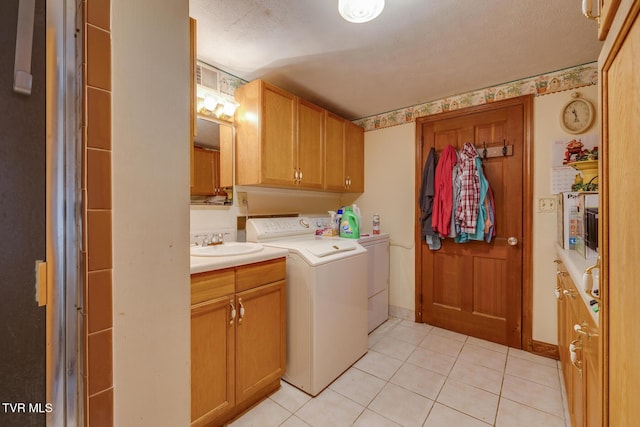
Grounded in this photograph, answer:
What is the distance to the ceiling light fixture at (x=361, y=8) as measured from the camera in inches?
49.7

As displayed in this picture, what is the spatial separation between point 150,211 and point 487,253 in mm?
2588

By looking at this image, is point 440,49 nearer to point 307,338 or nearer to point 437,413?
point 307,338

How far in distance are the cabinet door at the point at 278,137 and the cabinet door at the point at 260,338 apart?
838mm

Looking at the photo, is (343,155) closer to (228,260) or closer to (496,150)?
(496,150)

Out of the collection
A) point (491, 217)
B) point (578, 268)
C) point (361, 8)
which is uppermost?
point (361, 8)

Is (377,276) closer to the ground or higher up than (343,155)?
closer to the ground

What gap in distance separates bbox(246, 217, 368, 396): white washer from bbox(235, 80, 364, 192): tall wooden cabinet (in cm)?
59

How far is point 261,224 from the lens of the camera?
2215 millimetres

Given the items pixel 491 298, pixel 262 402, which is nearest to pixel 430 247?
pixel 491 298

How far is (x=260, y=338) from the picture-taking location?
1.61m

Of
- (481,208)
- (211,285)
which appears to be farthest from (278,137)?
(481,208)

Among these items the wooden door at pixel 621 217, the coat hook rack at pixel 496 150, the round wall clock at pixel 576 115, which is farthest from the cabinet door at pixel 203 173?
the round wall clock at pixel 576 115

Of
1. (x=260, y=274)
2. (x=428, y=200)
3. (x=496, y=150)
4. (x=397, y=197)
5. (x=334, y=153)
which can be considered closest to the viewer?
(x=260, y=274)

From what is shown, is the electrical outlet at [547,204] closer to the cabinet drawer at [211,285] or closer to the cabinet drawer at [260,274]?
the cabinet drawer at [260,274]
